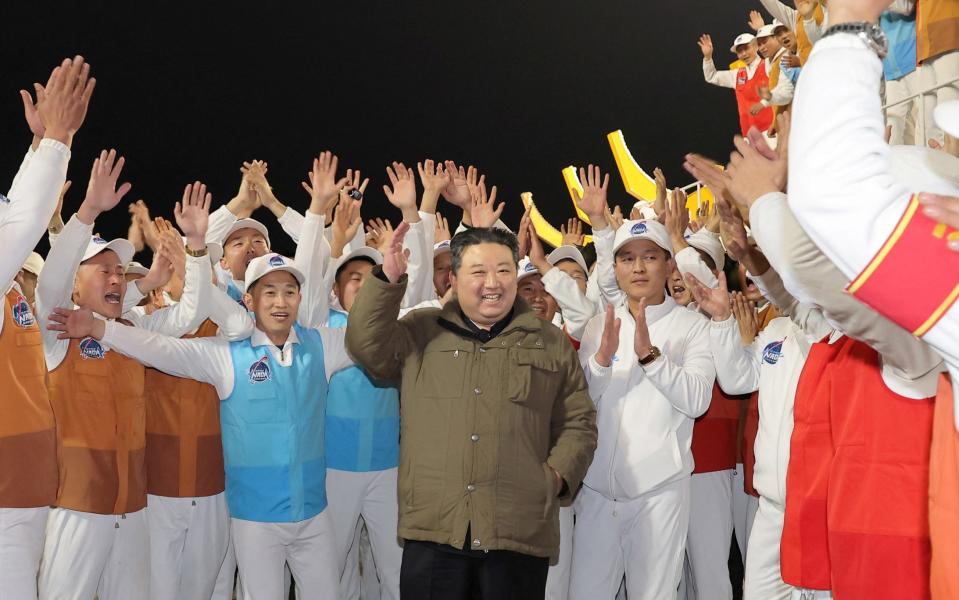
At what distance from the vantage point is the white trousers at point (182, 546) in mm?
4031

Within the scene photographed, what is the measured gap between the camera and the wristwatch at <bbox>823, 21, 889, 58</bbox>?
48.5 inches

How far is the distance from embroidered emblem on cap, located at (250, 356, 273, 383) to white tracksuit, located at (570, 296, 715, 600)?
1.36 m

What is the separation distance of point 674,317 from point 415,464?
5.16 ft

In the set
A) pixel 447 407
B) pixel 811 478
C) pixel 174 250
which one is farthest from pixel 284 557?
pixel 811 478

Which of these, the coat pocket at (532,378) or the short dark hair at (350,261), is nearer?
the coat pocket at (532,378)

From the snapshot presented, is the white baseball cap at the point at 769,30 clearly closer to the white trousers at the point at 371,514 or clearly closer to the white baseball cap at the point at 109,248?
the white trousers at the point at 371,514

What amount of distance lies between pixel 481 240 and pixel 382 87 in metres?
8.90

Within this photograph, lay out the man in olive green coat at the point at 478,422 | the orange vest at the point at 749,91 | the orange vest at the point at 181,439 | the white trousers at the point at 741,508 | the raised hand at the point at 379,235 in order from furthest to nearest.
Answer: the orange vest at the point at 749,91
the raised hand at the point at 379,235
the white trousers at the point at 741,508
the orange vest at the point at 181,439
the man in olive green coat at the point at 478,422

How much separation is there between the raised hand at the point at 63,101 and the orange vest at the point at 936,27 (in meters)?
3.53

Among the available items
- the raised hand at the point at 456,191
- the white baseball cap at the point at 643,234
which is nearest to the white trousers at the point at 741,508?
the white baseball cap at the point at 643,234

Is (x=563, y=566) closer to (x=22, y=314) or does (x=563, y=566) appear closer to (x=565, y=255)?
(x=565, y=255)

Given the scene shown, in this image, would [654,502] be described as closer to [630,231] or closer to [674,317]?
[674,317]

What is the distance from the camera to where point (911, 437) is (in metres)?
1.78

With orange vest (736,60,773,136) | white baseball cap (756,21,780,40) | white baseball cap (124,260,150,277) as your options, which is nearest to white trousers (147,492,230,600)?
white baseball cap (124,260,150,277)
